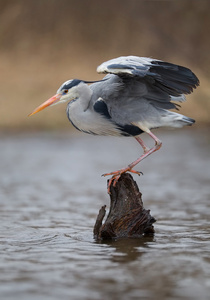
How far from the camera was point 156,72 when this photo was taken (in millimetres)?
5934

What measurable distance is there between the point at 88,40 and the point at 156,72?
96.2 ft

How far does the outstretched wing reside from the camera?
5.58 meters

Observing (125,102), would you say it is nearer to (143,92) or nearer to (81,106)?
(143,92)

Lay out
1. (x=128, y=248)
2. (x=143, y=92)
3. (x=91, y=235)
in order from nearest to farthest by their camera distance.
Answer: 1. (x=128, y=248)
2. (x=143, y=92)
3. (x=91, y=235)

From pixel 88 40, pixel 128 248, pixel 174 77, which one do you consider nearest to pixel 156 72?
pixel 174 77

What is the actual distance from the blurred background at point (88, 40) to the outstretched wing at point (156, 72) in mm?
21781

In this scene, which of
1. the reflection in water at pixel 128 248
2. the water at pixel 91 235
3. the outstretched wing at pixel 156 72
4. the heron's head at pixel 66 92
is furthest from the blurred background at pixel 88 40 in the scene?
the reflection in water at pixel 128 248

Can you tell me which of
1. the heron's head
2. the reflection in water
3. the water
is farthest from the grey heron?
the water

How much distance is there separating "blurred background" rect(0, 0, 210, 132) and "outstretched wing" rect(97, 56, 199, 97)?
21.8m

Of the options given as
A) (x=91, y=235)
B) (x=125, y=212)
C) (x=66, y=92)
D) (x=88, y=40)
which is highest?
(x=88, y=40)

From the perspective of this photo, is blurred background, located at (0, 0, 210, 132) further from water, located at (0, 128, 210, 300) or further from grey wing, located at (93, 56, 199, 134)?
grey wing, located at (93, 56, 199, 134)

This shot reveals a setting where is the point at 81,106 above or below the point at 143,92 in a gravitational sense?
below

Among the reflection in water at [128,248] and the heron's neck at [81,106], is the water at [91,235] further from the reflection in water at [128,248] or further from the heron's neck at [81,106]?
the heron's neck at [81,106]

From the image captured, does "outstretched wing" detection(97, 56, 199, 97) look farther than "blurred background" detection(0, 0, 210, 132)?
No
